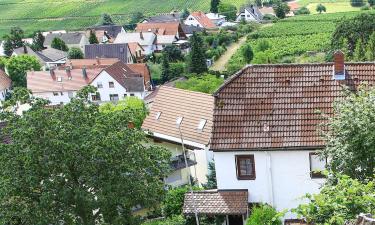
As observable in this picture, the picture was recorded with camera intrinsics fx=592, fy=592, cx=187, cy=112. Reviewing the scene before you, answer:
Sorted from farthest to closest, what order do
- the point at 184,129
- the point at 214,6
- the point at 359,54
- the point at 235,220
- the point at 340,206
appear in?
the point at 214,6
the point at 359,54
the point at 184,129
the point at 235,220
the point at 340,206

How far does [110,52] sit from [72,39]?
71.0 feet

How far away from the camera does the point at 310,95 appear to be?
2655cm

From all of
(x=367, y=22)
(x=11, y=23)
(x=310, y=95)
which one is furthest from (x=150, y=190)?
(x=11, y=23)

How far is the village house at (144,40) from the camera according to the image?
360 ft

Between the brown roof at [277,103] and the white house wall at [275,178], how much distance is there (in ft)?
1.78

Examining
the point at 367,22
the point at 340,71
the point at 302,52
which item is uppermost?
the point at 340,71

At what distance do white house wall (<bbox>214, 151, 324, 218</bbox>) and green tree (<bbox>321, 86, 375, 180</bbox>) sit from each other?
553 centimetres

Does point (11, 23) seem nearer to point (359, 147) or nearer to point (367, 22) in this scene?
point (367, 22)

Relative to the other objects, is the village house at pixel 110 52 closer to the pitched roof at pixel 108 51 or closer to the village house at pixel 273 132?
the pitched roof at pixel 108 51

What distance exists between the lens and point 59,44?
4500 inches

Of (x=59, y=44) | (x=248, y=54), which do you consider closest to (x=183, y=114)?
(x=248, y=54)

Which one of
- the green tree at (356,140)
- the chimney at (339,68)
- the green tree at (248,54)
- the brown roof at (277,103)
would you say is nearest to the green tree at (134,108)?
the brown roof at (277,103)

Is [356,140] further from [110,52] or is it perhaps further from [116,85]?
[110,52]

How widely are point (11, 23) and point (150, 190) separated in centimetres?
14069
